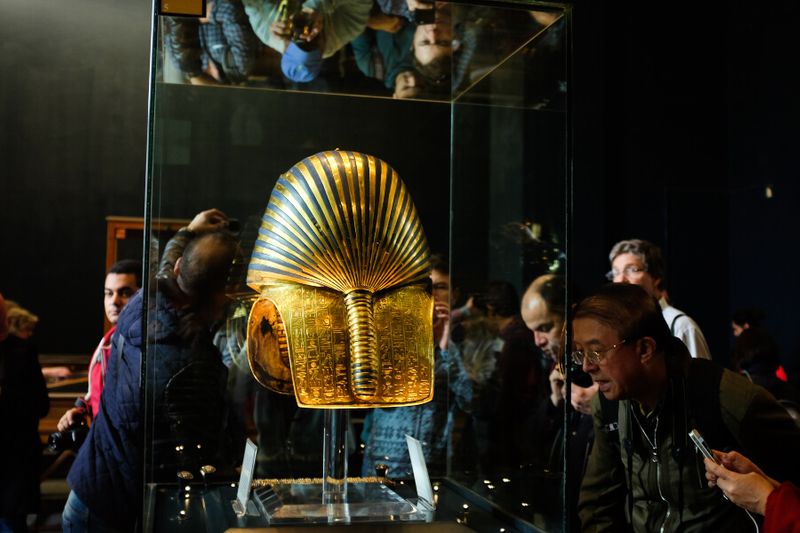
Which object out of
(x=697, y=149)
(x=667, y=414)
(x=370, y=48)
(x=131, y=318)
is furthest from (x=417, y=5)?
(x=697, y=149)

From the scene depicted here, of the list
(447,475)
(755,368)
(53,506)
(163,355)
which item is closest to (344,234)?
(163,355)

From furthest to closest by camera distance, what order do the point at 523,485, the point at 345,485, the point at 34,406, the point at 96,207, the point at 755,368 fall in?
the point at 96,207 → the point at 755,368 → the point at 34,406 → the point at 523,485 → the point at 345,485

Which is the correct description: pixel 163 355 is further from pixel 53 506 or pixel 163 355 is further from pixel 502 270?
pixel 53 506

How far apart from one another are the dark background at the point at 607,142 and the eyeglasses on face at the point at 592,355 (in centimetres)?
342

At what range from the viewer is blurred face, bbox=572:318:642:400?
87.9 inches

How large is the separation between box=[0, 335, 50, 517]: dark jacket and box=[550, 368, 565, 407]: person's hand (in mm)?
2050

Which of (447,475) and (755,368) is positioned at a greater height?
(755,368)

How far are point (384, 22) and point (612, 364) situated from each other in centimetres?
141

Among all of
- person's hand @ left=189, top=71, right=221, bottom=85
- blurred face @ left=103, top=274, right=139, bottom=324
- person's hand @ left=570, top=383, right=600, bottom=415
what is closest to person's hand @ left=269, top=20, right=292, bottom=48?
person's hand @ left=189, top=71, right=221, bottom=85

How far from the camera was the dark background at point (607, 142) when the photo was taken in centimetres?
579

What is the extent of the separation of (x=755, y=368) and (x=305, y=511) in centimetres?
263

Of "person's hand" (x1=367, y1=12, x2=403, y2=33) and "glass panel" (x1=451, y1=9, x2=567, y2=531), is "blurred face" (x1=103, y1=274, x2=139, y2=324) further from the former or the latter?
"person's hand" (x1=367, y1=12, x2=403, y2=33)

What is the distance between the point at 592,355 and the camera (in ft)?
7.53

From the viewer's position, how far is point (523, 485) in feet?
9.34
